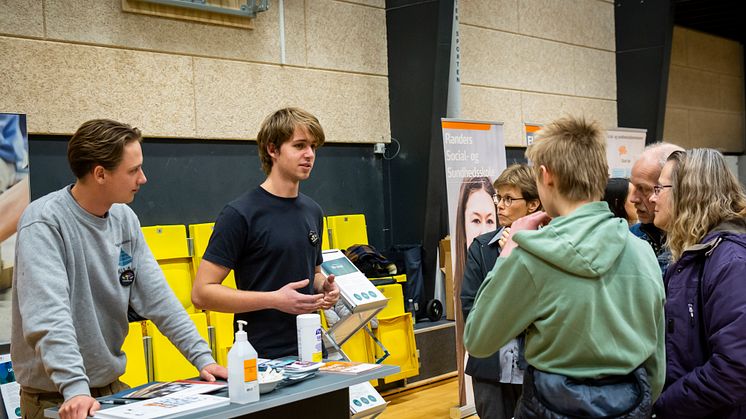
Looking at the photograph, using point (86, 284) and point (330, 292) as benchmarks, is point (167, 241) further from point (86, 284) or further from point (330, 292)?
point (86, 284)

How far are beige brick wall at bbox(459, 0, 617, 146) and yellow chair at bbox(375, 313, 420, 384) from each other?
225cm

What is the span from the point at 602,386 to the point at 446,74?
4855mm

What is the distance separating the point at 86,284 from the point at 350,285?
1101mm

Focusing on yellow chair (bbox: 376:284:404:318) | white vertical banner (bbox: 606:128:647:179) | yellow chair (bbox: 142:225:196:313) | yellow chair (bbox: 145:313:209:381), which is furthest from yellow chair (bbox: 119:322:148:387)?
white vertical banner (bbox: 606:128:647:179)

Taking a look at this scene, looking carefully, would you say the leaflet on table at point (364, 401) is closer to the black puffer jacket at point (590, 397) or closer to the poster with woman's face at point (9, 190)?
the black puffer jacket at point (590, 397)

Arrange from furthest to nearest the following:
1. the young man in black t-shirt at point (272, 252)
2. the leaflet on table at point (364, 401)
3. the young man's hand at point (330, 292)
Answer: the leaflet on table at point (364, 401), the young man's hand at point (330, 292), the young man in black t-shirt at point (272, 252)

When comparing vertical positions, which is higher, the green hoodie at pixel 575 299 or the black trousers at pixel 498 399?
the green hoodie at pixel 575 299

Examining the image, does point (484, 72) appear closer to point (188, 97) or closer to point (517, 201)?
point (188, 97)

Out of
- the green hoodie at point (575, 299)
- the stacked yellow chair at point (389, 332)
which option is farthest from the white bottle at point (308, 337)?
the stacked yellow chair at point (389, 332)

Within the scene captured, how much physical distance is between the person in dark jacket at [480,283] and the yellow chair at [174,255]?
8.37 ft

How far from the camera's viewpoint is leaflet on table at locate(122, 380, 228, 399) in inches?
84.2

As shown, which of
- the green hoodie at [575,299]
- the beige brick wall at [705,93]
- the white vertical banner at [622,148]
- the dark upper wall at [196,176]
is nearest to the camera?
the green hoodie at [575,299]

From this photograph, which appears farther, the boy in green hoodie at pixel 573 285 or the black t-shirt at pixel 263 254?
the black t-shirt at pixel 263 254

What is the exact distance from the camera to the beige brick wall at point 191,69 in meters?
4.62
